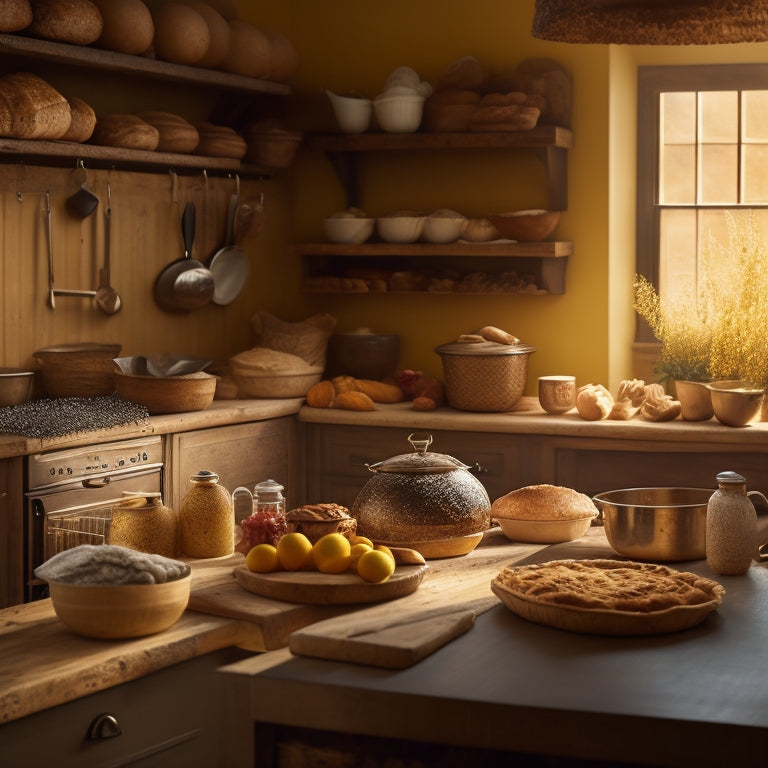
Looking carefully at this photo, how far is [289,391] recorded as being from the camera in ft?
16.0

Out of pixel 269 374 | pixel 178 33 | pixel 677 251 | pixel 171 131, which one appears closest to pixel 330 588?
pixel 269 374

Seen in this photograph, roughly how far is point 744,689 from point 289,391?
3.24m

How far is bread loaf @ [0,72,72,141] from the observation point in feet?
13.1

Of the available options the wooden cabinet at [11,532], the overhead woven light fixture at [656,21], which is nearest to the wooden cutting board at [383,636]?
the overhead woven light fixture at [656,21]

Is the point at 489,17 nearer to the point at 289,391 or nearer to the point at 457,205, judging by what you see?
the point at 457,205

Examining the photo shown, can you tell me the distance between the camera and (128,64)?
4.41 m

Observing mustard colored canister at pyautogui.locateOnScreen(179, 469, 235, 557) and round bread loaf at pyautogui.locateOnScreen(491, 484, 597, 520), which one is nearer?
mustard colored canister at pyautogui.locateOnScreen(179, 469, 235, 557)

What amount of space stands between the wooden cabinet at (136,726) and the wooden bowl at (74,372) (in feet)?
7.55

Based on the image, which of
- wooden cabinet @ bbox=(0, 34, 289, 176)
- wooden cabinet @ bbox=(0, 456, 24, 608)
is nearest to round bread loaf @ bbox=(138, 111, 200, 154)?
wooden cabinet @ bbox=(0, 34, 289, 176)

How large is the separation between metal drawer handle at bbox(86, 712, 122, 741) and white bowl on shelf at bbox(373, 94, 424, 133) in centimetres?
343

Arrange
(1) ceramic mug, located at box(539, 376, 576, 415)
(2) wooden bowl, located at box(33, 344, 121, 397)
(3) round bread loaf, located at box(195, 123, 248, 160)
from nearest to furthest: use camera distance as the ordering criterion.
A: (2) wooden bowl, located at box(33, 344, 121, 397) → (1) ceramic mug, located at box(539, 376, 576, 415) → (3) round bread loaf, located at box(195, 123, 248, 160)

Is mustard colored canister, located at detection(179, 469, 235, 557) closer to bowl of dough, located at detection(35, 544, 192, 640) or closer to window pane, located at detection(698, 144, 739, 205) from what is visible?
bowl of dough, located at detection(35, 544, 192, 640)

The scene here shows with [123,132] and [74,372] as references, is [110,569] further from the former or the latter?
[123,132]

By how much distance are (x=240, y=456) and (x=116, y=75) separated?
1516 millimetres
